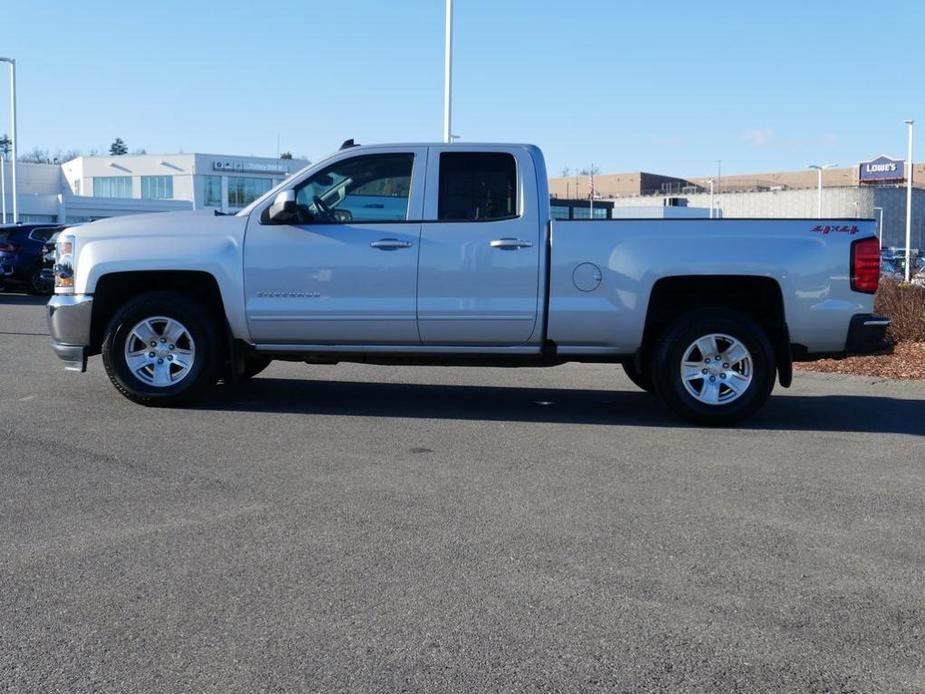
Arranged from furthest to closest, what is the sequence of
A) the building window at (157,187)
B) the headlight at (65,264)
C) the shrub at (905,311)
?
the building window at (157,187), the shrub at (905,311), the headlight at (65,264)

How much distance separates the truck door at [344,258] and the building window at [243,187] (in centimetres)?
8363

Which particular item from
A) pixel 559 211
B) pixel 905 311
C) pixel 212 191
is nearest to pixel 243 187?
pixel 212 191

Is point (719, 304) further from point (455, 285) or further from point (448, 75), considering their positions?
point (448, 75)

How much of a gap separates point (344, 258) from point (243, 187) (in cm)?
8564

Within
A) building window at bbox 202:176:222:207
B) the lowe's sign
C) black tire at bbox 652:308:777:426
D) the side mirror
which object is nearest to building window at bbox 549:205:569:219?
black tire at bbox 652:308:777:426

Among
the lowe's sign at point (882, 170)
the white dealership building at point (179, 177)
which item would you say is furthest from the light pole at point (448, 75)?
the lowe's sign at point (882, 170)

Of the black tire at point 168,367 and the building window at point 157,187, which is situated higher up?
the building window at point 157,187

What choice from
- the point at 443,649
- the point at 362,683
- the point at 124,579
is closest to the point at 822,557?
the point at 443,649

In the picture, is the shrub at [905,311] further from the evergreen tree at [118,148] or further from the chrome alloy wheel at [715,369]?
the evergreen tree at [118,148]

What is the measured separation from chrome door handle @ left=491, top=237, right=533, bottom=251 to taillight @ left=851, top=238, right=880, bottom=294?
8.35 feet

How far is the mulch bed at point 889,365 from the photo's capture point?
38.7ft

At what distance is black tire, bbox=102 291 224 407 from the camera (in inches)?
342

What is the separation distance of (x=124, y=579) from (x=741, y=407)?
210 inches

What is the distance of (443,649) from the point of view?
Result: 3908mm
